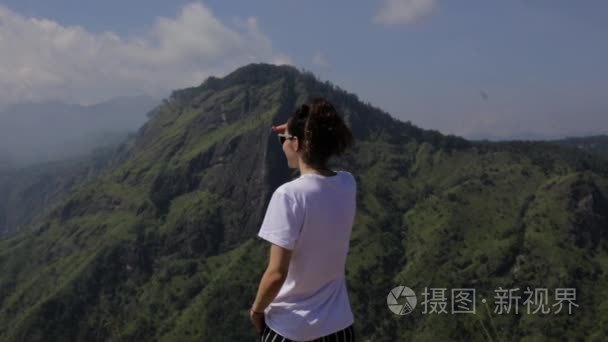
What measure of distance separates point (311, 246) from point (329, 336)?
2.32ft

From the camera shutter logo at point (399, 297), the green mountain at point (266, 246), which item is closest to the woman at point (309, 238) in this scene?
the camera shutter logo at point (399, 297)

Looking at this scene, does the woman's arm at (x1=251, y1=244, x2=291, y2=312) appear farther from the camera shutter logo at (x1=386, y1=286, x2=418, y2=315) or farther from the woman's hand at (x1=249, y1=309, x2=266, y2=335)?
the camera shutter logo at (x1=386, y1=286, x2=418, y2=315)

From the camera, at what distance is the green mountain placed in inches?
5049

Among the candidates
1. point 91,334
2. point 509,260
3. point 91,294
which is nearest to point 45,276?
point 91,294

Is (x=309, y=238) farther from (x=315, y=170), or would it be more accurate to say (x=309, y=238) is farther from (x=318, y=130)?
(x=318, y=130)

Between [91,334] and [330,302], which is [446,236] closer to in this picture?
[91,334]

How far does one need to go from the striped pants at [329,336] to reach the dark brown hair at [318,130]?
3.88 feet

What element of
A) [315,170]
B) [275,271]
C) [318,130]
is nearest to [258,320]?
[275,271]

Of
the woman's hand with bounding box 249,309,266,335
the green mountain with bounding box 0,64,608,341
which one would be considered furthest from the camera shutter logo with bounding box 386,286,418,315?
the green mountain with bounding box 0,64,608,341

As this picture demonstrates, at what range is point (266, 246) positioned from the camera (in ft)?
497

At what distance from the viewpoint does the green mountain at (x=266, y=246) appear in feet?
421

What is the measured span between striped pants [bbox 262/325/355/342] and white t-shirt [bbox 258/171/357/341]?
0.04 m

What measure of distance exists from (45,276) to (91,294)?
19.8 meters

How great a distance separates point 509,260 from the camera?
13212cm
